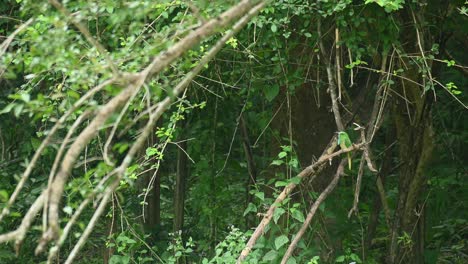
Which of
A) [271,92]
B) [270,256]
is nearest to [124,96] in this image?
[270,256]

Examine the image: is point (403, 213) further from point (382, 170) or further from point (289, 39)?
point (289, 39)

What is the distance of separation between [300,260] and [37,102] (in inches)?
115

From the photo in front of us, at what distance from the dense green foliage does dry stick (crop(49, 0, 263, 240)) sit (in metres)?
1.48

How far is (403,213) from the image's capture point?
5.96 meters

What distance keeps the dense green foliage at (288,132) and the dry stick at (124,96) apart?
1.48 meters

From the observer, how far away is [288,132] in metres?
5.92

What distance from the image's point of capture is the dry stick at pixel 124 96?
2166 mm

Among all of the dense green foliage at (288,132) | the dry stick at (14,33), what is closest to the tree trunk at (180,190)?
the dense green foliage at (288,132)

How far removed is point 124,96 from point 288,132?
12.1 ft

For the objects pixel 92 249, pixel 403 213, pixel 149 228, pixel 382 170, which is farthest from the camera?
pixel 92 249

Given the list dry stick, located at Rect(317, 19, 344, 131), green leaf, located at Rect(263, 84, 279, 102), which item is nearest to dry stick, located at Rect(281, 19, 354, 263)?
dry stick, located at Rect(317, 19, 344, 131)

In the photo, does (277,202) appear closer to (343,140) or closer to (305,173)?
(305,173)

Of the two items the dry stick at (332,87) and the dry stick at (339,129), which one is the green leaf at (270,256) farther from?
the dry stick at (332,87)

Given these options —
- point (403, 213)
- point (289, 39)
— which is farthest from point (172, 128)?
point (403, 213)
